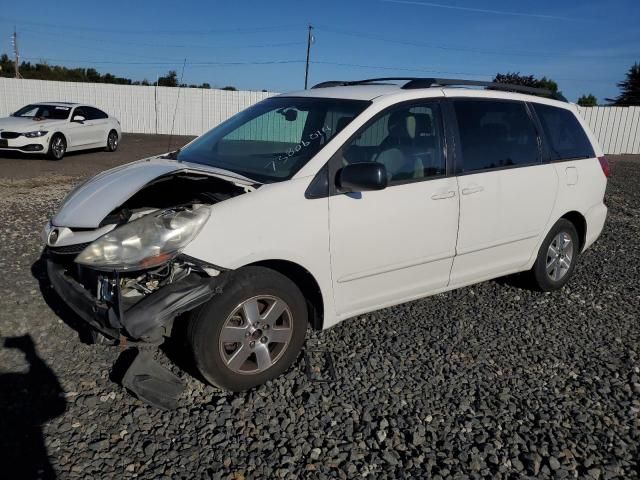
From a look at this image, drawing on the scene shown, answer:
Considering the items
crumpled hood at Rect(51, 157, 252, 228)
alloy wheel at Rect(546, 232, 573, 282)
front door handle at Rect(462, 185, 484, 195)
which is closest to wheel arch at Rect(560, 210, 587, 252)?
alloy wheel at Rect(546, 232, 573, 282)

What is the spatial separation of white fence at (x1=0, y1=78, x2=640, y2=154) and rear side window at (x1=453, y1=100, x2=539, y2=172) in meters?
22.9

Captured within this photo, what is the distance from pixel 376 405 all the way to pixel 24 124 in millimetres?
13433

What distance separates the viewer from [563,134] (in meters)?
5.24

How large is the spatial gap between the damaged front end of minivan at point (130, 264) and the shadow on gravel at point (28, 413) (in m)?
0.56

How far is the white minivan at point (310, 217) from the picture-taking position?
3.12 metres

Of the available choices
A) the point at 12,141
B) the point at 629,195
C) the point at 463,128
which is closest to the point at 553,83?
the point at 629,195

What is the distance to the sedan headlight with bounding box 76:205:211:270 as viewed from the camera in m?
3.03

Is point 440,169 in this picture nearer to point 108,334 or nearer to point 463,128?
point 463,128

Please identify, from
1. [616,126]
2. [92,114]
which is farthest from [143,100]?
[616,126]

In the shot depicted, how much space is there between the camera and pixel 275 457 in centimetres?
286

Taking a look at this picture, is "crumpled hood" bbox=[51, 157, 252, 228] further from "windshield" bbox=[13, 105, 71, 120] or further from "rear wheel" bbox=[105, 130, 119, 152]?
"rear wheel" bbox=[105, 130, 119, 152]

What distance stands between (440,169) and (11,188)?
8.66 meters

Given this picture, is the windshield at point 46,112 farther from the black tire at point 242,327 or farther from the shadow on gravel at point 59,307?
the black tire at point 242,327

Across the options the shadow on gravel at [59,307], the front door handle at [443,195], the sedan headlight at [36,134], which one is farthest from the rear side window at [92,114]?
the front door handle at [443,195]
